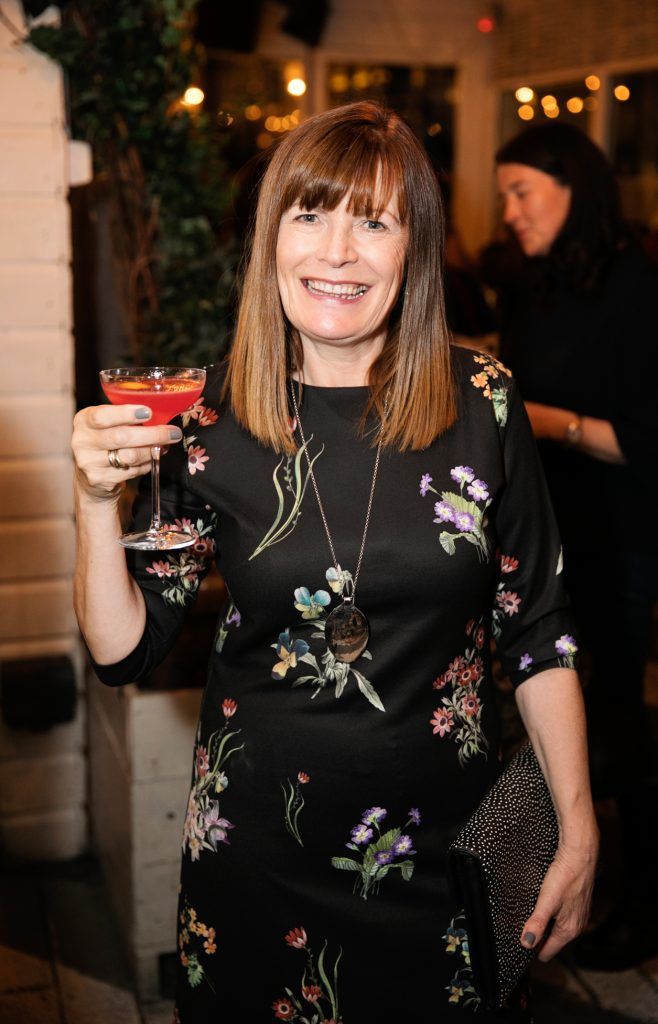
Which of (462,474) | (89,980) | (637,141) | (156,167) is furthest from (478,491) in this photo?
(637,141)

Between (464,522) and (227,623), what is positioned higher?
(464,522)

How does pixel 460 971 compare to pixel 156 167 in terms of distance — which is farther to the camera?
pixel 156 167

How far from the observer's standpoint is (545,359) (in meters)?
2.78

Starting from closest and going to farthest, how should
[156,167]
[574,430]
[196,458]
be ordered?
[196,458]
[574,430]
[156,167]

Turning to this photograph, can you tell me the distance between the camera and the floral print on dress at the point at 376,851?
1.55 m

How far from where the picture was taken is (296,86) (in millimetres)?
7445

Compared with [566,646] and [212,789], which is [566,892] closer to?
[566,646]

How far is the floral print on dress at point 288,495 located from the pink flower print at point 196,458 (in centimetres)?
11

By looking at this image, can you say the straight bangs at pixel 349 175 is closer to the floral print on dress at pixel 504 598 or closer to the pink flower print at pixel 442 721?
the floral print on dress at pixel 504 598

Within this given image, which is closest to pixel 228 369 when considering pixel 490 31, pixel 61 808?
pixel 61 808

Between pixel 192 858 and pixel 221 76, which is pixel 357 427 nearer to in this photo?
pixel 192 858

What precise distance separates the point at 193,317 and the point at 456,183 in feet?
17.0

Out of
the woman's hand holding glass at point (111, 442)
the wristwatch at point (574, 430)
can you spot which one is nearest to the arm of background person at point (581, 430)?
the wristwatch at point (574, 430)

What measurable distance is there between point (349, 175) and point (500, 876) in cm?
96
